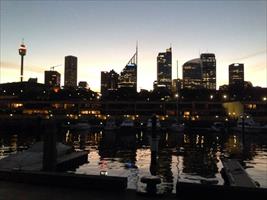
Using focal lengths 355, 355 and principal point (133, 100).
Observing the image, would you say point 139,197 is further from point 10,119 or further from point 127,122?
point 10,119

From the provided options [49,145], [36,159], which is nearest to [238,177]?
[49,145]

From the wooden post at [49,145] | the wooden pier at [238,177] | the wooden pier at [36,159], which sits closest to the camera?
the wooden post at [49,145]

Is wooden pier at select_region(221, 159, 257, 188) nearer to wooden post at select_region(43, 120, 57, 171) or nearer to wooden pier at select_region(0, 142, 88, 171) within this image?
wooden post at select_region(43, 120, 57, 171)

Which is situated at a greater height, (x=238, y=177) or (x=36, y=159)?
(x=36, y=159)

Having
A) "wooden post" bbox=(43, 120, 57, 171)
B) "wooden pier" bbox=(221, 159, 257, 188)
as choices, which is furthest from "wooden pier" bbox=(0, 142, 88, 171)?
"wooden pier" bbox=(221, 159, 257, 188)

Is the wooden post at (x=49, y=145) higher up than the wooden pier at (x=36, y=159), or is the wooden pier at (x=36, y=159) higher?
the wooden post at (x=49, y=145)

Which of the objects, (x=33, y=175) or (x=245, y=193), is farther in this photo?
(x=33, y=175)

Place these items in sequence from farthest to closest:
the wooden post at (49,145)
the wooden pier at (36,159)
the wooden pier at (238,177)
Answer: the wooden pier at (36,159), the wooden pier at (238,177), the wooden post at (49,145)

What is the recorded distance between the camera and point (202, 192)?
15.9m

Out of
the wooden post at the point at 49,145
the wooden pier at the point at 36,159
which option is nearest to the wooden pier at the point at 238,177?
the wooden post at the point at 49,145

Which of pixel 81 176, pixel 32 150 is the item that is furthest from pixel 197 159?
pixel 81 176

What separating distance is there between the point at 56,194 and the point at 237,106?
Answer: 575 ft

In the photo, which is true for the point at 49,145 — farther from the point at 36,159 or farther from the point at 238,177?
the point at 238,177

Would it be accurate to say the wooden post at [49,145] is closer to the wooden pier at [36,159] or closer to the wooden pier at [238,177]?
the wooden pier at [36,159]
